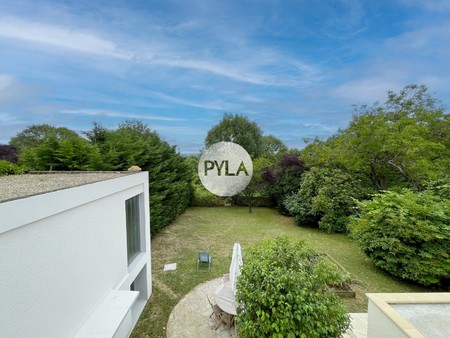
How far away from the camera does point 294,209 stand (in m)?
14.1

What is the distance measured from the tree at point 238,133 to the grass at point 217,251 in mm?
9960

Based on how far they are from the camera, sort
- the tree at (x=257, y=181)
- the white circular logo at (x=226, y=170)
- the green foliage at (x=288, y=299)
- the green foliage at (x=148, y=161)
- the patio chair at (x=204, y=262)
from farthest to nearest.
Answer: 1. the white circular logo at (x=226, y=170)
2. the tree at (x=257, y=181)
3. the green foliage at (x=148, y=161)
4. the patio chair at (x=204, y=262)
5. the green foliage at (x=288, y=299)

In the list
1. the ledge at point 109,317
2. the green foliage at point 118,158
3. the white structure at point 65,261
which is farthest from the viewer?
the green foliage at point 118,158

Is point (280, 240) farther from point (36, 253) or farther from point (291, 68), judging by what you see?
point (291, 68)

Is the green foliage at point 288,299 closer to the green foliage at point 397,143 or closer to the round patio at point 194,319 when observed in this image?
the round patio at point 194,319

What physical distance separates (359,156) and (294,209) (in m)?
4.95

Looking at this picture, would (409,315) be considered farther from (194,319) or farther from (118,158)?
(118,158)

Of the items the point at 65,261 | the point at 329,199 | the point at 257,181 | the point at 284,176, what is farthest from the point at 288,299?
the point at 257,181

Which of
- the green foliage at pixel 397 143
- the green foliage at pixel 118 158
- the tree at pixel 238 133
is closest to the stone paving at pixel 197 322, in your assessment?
the green foliage at pixel 118 158

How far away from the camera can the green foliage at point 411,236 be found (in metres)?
6.73

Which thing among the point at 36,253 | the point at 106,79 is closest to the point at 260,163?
the point at 106,79

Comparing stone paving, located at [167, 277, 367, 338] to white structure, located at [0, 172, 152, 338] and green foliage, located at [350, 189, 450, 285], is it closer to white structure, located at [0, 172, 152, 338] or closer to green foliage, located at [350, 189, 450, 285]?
white structure, located at [0, 172, 152, 338]

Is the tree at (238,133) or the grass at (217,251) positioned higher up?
the tree at (238,133)

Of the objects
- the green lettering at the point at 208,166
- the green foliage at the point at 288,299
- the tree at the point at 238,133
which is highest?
the tree at the point at 238,133
